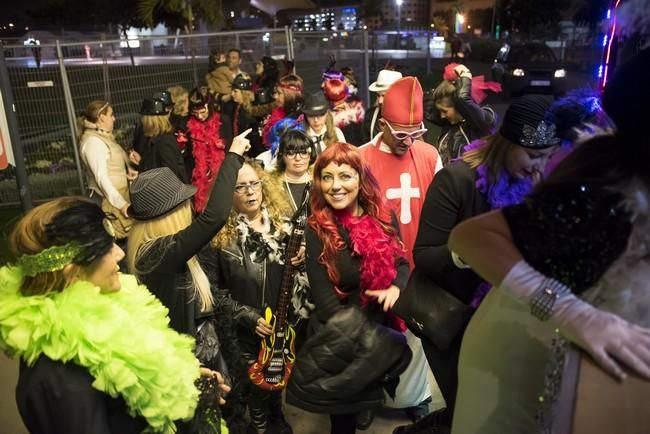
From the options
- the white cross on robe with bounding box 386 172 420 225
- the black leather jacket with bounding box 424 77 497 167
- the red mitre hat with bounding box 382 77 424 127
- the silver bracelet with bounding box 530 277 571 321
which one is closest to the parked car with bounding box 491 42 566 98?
the black leather jacket with bounding box 424 77 497 167

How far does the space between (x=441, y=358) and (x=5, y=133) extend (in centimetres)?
294

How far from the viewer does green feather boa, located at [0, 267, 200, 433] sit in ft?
5.30

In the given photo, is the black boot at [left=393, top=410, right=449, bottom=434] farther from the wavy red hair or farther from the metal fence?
the metal fence

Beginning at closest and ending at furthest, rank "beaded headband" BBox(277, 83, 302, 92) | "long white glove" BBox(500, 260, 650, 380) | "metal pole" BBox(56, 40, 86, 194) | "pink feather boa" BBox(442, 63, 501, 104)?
"long white glove" BBox(500, 260, 650, 380) < "pink feather boa" BBox(442, 63, 501, 104) < "beaded headband" BBox(277, 83, 302, 92) < "metal pole" BBox(56, 40, 86, 194)

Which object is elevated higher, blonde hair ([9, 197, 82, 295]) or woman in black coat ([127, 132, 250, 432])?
blonde hair ([9, 197, 82, 295])

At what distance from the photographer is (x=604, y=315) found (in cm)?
117

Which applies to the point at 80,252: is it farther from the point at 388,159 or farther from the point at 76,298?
the point at 388,159

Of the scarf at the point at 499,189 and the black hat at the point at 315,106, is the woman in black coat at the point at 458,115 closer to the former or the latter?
the black hat at the point at 315,106

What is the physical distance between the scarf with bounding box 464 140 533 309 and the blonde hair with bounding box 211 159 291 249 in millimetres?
1296

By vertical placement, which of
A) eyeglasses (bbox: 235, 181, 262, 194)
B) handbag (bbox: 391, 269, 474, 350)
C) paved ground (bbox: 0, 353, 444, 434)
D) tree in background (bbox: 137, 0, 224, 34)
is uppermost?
tree in background (bbox: 137, 0, 224, 34)

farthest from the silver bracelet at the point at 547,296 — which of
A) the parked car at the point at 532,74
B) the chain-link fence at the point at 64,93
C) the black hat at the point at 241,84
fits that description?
the parked car at the point at 532,74

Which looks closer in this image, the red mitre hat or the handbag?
the handbag

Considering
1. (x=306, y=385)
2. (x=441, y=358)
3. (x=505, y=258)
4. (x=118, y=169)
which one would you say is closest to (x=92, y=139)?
(x=118, y=169)

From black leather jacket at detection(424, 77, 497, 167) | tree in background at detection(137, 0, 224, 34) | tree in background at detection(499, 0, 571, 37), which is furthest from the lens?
tree in background at detection(499, 0, 571, 37)
